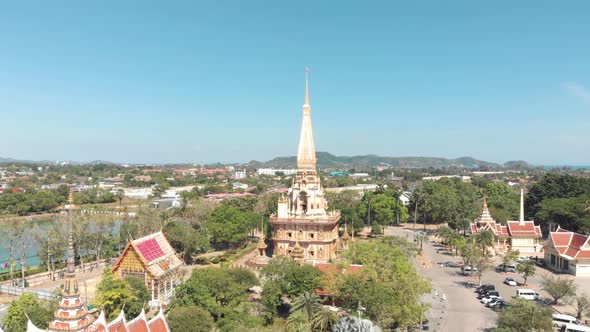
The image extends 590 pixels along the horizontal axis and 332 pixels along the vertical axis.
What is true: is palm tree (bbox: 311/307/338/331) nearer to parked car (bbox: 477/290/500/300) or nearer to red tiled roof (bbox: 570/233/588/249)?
parked car (bbox: 477/290/500/300)

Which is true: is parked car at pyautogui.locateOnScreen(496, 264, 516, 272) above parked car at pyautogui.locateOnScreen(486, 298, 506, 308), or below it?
below

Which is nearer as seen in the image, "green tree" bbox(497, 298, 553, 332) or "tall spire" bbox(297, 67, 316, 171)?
"green tree" bbox(497, 298, 553, 332)

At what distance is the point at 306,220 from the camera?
43.5 m

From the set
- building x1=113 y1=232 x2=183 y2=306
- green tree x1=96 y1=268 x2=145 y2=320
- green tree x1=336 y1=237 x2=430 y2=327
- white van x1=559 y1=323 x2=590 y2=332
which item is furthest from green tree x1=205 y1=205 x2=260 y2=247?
white van x1=559 y1=323 x2=590 y2=332

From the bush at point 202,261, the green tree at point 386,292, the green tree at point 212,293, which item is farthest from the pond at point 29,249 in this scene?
the green tree at point 386,292

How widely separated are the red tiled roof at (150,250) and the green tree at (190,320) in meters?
9.67

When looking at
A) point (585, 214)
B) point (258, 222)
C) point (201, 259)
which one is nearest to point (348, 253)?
point (201, 259)

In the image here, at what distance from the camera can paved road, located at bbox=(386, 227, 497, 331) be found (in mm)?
27703

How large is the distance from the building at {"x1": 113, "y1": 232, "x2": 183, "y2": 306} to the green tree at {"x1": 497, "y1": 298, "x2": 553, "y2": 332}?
21.8 meters

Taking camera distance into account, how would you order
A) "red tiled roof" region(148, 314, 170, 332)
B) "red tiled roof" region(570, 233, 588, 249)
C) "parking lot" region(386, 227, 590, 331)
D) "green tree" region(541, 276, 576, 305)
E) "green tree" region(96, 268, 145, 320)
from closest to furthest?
"red tiled roof" region(148, 314, 170, 332)
"green tree" region(96, 268, 145, 320)
"parking lot" region(386, 227, 590, 331)
"green tree" region(541, 276, 576, 305)
"red tiled roof" region(570, 233, 588, 249)

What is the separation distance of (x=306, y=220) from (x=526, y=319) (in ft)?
78.4

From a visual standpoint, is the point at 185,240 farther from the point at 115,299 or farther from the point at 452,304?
the point at 452,304

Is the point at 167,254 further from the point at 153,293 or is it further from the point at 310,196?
the point at 310,196

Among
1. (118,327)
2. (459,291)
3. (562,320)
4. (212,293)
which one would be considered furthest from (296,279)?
(562,320)
